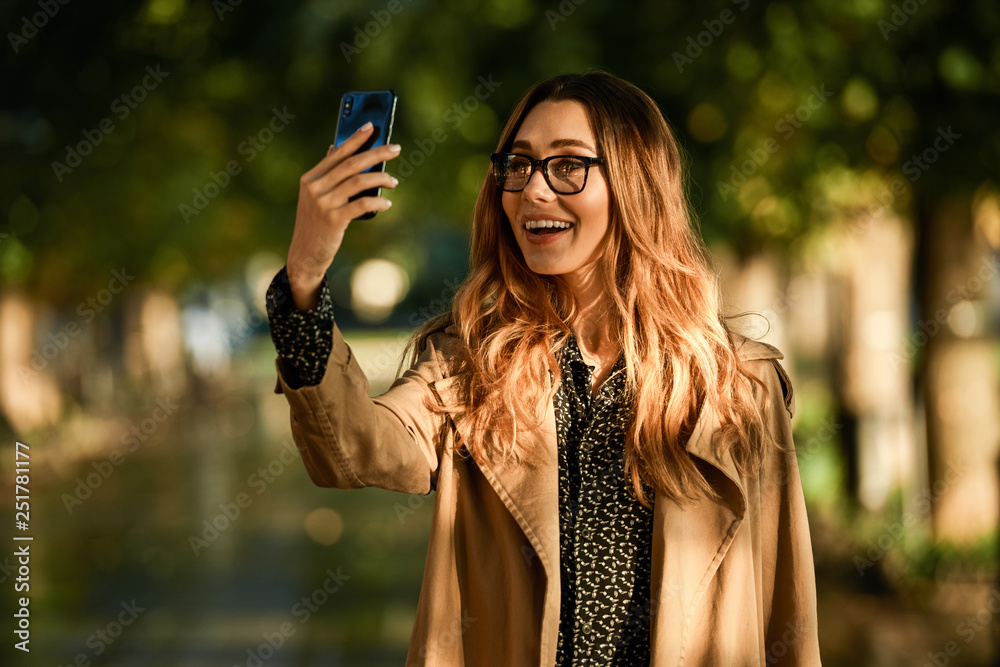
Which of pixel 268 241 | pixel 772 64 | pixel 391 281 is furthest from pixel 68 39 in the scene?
pixel 391 281

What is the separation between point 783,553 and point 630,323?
620 mm

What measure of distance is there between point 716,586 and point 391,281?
63.9 m

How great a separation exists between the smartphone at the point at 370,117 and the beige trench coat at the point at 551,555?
0.54m

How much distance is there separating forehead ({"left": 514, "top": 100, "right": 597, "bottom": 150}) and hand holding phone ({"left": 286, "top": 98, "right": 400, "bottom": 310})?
2.04ft

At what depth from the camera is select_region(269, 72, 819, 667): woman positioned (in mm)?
2365

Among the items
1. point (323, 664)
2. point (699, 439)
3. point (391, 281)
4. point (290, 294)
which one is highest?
point (391, 281)

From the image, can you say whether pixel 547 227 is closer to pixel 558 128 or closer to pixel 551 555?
pixel 558 128

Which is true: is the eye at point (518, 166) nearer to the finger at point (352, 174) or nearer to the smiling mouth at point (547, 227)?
the smiling mouth at point (547, 227)

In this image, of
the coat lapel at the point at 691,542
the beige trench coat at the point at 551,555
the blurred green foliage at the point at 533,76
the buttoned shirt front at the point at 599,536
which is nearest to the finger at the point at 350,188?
the beige trench coat at the point at 551,555

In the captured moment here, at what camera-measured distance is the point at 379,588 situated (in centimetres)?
893

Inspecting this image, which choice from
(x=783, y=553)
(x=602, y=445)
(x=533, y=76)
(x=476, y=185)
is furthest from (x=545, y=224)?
(x=476, y=185)

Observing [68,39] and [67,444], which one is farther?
[67,444]

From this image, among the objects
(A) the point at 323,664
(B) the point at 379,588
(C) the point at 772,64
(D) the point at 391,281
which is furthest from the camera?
(D) the point at 391,281

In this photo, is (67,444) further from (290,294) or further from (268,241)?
(290,294)
